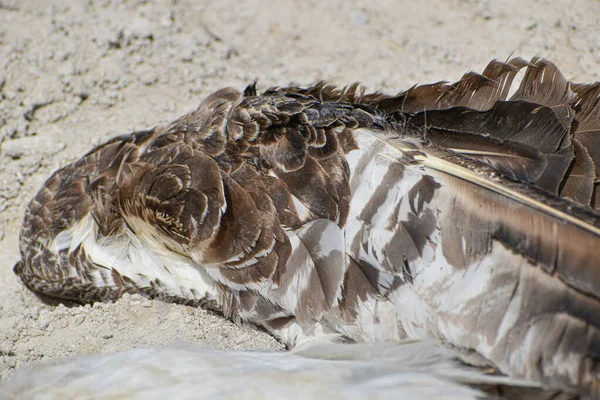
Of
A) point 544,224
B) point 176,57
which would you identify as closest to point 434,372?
point 544,224

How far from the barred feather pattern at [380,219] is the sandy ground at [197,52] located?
1.24 m

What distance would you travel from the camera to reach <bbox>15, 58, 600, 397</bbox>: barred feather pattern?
1.89m

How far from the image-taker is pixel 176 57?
4285 mm

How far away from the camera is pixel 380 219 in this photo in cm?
218

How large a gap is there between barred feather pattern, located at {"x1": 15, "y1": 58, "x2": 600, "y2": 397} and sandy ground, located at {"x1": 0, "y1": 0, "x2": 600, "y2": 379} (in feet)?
4.07

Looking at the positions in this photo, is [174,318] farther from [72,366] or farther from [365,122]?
[365,122]

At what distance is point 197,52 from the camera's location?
432cm

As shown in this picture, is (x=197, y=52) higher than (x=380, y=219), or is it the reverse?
(x=197, y=52)

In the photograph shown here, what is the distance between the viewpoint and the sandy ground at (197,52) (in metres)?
3.88

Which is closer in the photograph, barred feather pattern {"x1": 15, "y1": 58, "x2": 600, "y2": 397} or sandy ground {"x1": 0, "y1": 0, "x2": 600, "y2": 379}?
barred feather pattern {"x1": 15, "y1": 58, "x2": 600, "y2": 397}

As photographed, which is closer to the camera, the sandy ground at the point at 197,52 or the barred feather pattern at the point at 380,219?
the barred feather pattern at the point at 380,219

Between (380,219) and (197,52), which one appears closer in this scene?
(380,219)

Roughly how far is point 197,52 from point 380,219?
102 inches

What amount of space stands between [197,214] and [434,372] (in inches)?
40.5
